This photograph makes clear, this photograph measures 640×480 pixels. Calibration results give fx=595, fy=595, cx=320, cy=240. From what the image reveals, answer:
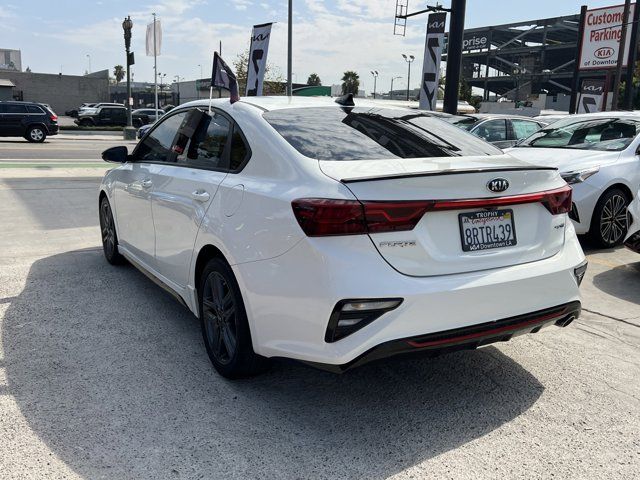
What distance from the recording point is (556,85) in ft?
276

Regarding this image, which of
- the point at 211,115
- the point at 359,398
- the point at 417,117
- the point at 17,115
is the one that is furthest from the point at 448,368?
the point at 17,115

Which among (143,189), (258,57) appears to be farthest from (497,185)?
(258,57)

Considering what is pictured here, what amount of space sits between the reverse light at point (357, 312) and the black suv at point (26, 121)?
27.0 meters

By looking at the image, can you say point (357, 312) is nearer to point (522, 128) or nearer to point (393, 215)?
point (393, 215)

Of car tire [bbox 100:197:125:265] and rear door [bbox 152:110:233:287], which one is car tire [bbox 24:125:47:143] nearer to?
car tire [bbox 100:197:125:265]

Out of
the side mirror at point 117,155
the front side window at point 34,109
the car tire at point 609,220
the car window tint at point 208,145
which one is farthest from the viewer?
the front side window at point 34,109

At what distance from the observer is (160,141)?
4.94 meters

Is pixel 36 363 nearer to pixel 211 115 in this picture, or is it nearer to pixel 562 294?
pixel 211 115

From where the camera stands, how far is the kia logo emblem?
3.08 metres

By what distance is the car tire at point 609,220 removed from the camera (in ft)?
23.2

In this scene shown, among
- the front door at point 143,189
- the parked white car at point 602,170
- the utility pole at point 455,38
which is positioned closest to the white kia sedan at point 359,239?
the front door at point 143,189

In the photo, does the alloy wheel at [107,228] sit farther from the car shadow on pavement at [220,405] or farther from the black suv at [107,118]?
the black suv at [107,118]

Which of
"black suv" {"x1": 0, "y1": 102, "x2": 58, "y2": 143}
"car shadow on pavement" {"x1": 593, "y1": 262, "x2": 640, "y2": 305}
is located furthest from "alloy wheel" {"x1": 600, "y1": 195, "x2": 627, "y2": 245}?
"black suv" {"x1": 0, "y1": 102, "x2": 58, "y2": 143}

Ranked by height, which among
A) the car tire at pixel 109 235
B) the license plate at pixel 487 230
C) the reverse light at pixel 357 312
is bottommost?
the car tire at pixel 109 235
